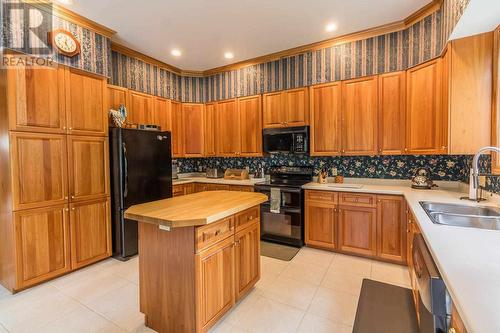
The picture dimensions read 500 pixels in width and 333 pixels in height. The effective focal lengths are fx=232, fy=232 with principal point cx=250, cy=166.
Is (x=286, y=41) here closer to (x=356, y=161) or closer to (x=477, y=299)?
(x=356, y=161)

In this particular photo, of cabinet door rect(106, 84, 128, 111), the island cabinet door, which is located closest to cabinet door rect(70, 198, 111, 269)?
cabinet door rect(106, 84, 128, 111)

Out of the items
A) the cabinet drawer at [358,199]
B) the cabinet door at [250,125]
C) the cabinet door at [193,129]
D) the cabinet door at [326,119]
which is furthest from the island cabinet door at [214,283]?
the cabinet door at [193,129]

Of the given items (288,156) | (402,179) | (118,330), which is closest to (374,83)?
(402,179)

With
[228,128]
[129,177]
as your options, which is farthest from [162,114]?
[129,177]

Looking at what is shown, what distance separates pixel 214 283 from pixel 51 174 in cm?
218

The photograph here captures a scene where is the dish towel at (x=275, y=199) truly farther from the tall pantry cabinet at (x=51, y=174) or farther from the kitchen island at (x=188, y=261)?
the tall pantry cabinet at (x=51, y=174)

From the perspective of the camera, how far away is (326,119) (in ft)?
11.3

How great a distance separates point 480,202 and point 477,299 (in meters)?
1.88

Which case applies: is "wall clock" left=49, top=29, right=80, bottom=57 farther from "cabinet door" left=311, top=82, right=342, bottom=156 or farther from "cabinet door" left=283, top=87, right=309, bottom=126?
"cabinet door" left=311, top=82, right=342, bottom=156

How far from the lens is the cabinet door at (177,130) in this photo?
438cm

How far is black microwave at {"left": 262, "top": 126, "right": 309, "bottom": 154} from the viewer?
3.56 m

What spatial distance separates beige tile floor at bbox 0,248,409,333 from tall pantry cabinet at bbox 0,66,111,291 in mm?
314

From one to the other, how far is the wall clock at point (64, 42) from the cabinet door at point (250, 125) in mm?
2408

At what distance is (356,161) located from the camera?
3.54 m
